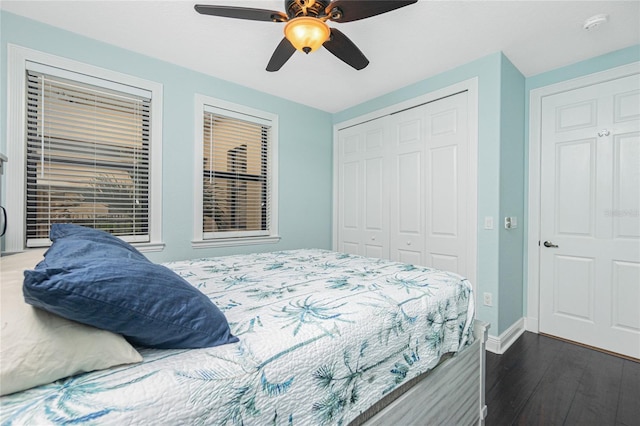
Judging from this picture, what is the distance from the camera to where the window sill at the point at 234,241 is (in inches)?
115

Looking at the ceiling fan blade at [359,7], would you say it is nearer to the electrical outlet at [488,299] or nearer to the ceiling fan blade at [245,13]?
the ceiling fan blade at [245,13]

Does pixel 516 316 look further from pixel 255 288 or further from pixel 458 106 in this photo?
pixel 255 288

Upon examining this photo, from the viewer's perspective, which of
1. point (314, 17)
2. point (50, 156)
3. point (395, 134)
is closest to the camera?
point (314, 17)

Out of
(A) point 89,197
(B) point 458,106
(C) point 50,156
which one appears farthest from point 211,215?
(B) point 458,106

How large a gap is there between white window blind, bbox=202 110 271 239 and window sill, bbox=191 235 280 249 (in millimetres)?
54

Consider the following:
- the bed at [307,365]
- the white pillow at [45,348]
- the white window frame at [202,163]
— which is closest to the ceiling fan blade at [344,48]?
the bed at [307,365]

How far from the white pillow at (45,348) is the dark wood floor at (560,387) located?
79.2 inches

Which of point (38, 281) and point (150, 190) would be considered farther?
point (150, 190)

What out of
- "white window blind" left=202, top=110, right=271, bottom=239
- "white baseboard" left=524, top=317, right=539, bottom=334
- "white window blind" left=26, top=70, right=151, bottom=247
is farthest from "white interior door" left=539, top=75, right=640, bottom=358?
"white window blind" left=26, top=70, right=151, bottom=247

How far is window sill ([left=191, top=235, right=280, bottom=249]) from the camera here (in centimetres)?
292

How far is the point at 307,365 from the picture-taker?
87 cm

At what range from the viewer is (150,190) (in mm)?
2645

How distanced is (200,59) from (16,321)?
271cm

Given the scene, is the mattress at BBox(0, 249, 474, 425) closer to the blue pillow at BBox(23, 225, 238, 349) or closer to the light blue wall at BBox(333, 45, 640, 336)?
the blue pillow at BBox(23, 225, 238, 349)
